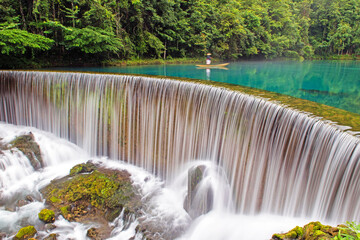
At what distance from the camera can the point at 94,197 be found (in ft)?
21.9

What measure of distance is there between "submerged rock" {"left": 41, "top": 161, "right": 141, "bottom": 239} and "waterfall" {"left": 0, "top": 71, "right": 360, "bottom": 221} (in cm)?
130

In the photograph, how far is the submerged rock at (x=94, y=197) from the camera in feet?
20.4

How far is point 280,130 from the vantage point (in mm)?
4973

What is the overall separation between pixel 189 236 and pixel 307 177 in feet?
9.67

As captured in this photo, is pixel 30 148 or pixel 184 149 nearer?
pixel 184 149

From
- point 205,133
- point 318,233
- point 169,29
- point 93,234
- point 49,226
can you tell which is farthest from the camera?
point 169,29

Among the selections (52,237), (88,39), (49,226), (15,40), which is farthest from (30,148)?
(88,39)

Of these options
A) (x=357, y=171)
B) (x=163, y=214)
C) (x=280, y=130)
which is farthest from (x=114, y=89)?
(x=357, y=171)

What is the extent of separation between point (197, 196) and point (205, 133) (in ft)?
5.61

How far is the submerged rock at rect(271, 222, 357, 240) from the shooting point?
8.21ft

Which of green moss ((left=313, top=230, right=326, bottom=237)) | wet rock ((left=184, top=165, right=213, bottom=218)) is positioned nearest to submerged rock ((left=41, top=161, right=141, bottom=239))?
wet rock ((left=184, top=165, right=213, bottom=218))

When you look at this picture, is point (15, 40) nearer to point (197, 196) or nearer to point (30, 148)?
point (30, 148)

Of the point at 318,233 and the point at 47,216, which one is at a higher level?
the point at 318,233

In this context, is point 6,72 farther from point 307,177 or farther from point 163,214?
point 307,177
